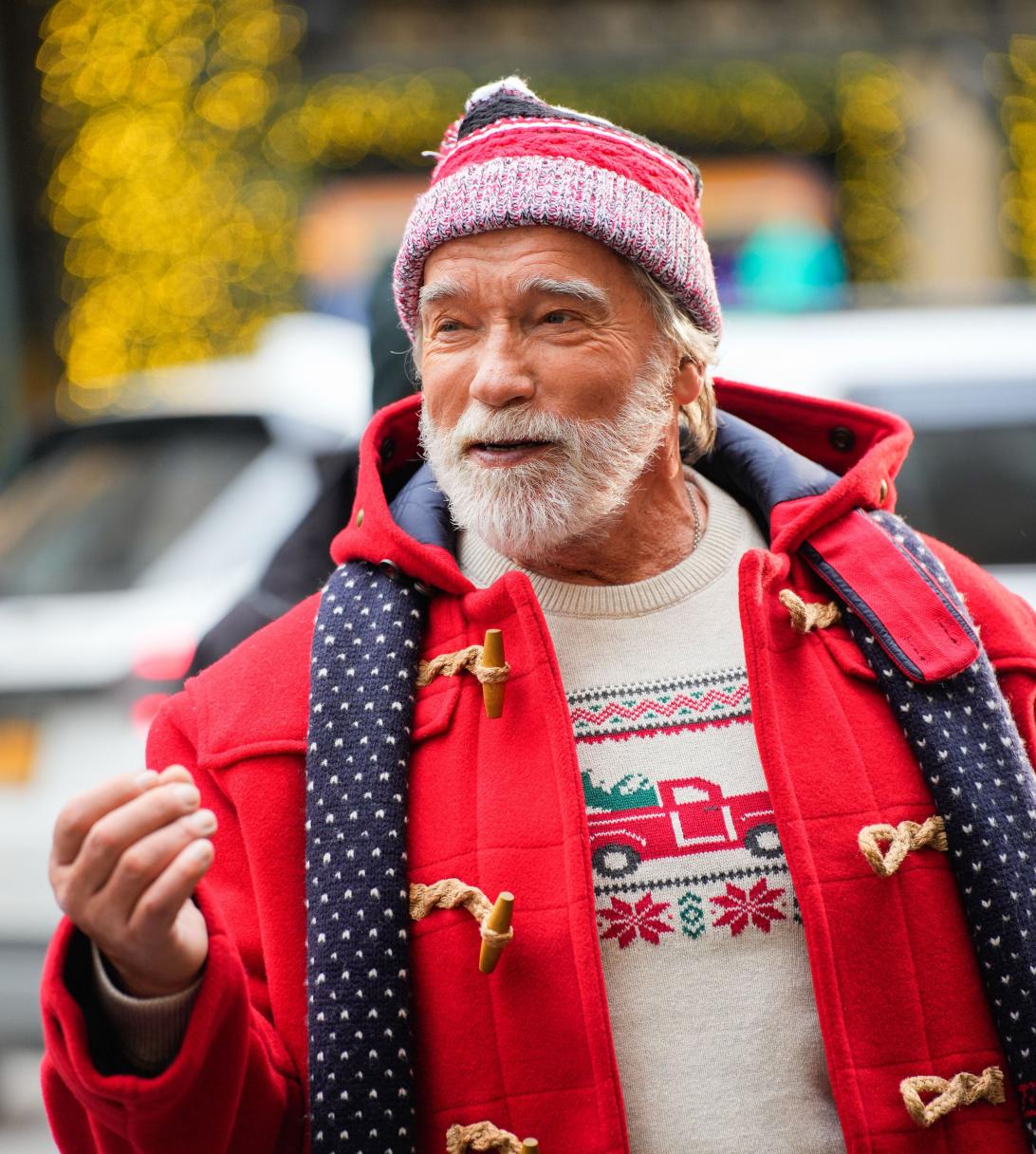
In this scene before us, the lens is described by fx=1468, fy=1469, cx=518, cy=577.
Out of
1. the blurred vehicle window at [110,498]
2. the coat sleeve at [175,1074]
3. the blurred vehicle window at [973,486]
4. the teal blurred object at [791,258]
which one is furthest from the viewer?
the teal blurred object at [791,258]

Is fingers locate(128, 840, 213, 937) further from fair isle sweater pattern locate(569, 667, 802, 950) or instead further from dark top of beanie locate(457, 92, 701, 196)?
dark top of beanie locate(457, 92, 701, 196)

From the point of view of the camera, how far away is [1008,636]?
6.93ft

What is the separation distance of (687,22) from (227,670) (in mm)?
13161

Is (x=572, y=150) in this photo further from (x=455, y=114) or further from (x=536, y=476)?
(x=455, y=114)

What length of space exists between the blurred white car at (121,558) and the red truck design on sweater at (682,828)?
2.18 m

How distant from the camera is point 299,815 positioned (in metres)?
1.91

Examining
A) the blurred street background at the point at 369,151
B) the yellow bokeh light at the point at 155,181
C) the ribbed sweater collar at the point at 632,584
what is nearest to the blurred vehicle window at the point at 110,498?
the blurred street background at the point at 369,151

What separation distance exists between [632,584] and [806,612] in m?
0.28

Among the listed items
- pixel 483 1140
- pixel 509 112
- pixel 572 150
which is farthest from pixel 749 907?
pixel 509 112

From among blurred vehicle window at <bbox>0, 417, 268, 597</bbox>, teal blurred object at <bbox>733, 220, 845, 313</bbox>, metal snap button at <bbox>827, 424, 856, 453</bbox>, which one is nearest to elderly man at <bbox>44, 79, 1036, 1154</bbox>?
metal snap button at <bbox>827, 424, 856, 453</bbox>

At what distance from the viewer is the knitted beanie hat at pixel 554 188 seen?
2.05m

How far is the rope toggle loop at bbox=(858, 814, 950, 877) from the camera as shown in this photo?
6.08 ft

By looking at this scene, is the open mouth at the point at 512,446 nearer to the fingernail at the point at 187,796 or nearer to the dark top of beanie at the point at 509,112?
the dark top of beanie at the point at 509,112

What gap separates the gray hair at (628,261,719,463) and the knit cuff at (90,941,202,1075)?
3.86 ft
